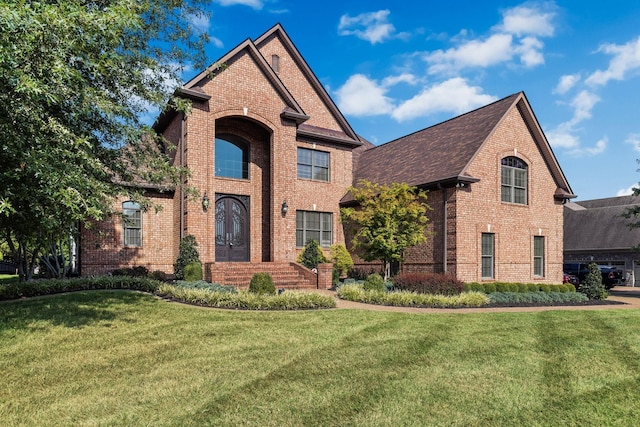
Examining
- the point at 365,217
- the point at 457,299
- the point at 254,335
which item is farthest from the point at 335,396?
the point at 365,217

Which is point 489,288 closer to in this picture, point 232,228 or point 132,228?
point 232,228

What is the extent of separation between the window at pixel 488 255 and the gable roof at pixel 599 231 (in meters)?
19.1

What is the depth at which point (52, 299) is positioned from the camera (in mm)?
11000

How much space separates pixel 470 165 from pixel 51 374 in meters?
16.2

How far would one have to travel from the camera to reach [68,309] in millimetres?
9977

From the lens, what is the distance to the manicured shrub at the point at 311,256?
61.2 feet

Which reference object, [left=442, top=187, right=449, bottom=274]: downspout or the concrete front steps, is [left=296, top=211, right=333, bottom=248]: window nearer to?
the concrete front steps

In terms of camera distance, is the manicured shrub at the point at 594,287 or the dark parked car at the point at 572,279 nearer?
the manicured shrub at the point at 594,287

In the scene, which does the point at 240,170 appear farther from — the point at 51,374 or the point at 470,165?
the point at 51,374

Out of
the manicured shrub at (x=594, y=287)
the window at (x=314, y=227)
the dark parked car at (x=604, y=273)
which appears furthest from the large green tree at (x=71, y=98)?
the dark parked car at (x=604, y=273)

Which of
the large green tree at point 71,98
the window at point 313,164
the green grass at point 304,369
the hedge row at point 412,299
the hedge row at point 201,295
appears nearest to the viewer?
the green grass at point 304,369

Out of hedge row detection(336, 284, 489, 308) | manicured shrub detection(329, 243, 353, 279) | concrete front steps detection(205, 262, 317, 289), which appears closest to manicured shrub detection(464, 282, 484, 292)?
hedge row detection(336, 284, 489, 308)

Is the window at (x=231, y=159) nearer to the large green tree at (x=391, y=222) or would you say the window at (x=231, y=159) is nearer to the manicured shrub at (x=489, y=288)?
the large green tree at (x=391, y=222)

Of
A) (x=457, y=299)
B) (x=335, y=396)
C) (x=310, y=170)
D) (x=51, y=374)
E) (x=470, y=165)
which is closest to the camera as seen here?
(x=335, y=396)
